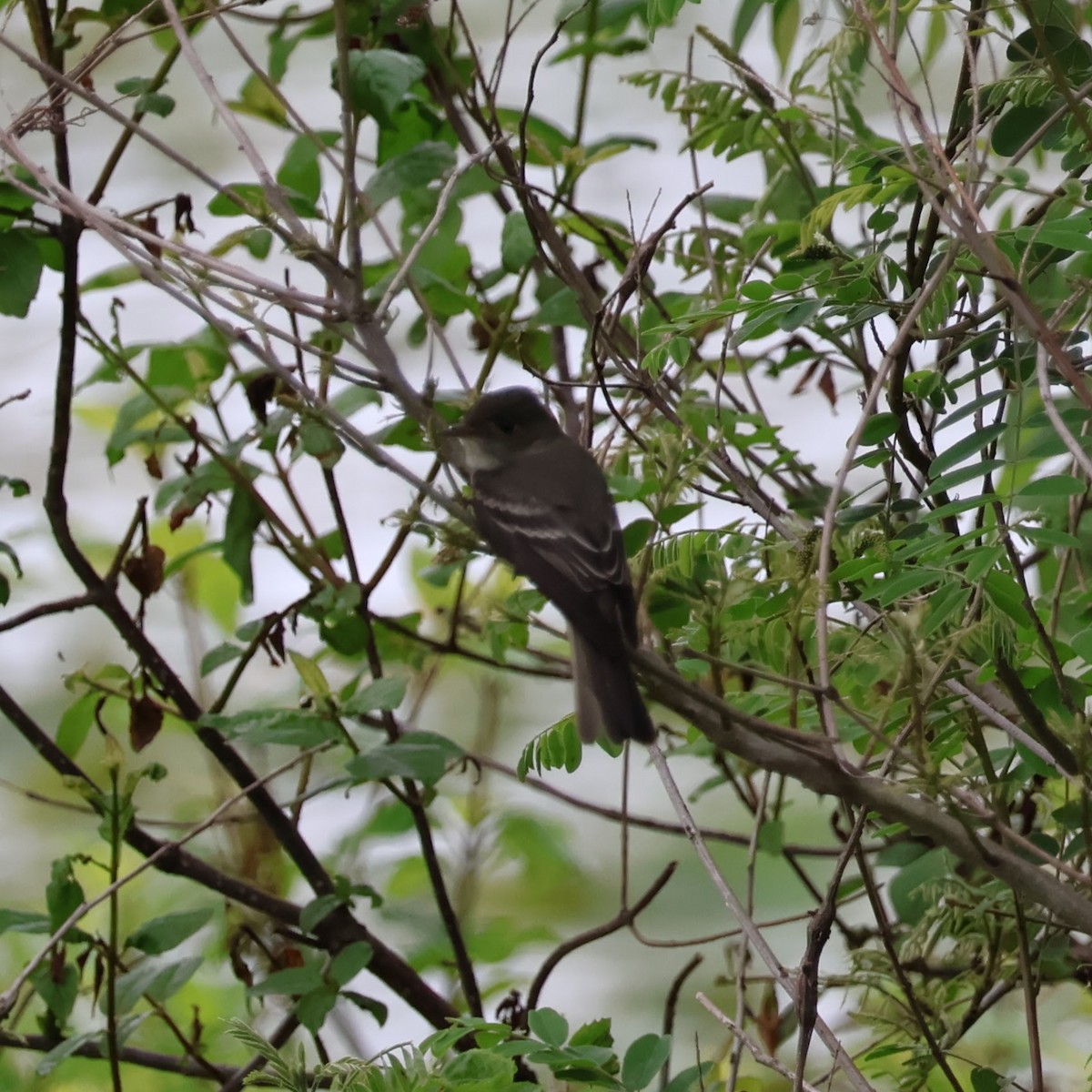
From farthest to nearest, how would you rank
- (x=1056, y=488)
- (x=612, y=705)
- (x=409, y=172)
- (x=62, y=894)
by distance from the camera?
(x=409, y=172)
(x=62, y=894)
(x=612, y=705)
(x=1056, y=488)

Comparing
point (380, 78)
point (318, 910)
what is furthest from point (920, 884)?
point (380, 78)

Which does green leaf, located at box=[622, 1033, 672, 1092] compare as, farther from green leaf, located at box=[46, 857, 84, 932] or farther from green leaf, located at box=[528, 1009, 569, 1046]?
green leaf, located at box=[46, 857, 84, 932]

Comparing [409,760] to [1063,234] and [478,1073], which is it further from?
[1063,234]

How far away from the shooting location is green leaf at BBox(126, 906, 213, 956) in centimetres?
219

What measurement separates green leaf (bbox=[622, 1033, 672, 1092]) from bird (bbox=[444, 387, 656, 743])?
368mm

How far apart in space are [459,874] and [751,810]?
90 cm

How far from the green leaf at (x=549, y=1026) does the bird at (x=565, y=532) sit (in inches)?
14.9

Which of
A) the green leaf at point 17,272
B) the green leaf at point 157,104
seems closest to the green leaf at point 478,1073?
the green leaf at point 17,272

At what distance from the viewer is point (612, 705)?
1.91m

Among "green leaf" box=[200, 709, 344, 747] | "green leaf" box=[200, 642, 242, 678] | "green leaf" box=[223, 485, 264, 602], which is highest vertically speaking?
"green leaf" box=[223, 485, 264, 602]

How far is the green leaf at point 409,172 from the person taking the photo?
2346mm

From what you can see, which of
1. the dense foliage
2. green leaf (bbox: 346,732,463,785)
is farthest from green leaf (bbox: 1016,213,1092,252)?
green leaf (bbox: 346,732,463,785)

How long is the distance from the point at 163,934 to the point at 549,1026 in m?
0.84

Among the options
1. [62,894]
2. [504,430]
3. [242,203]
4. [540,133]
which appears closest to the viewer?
[242,203]
